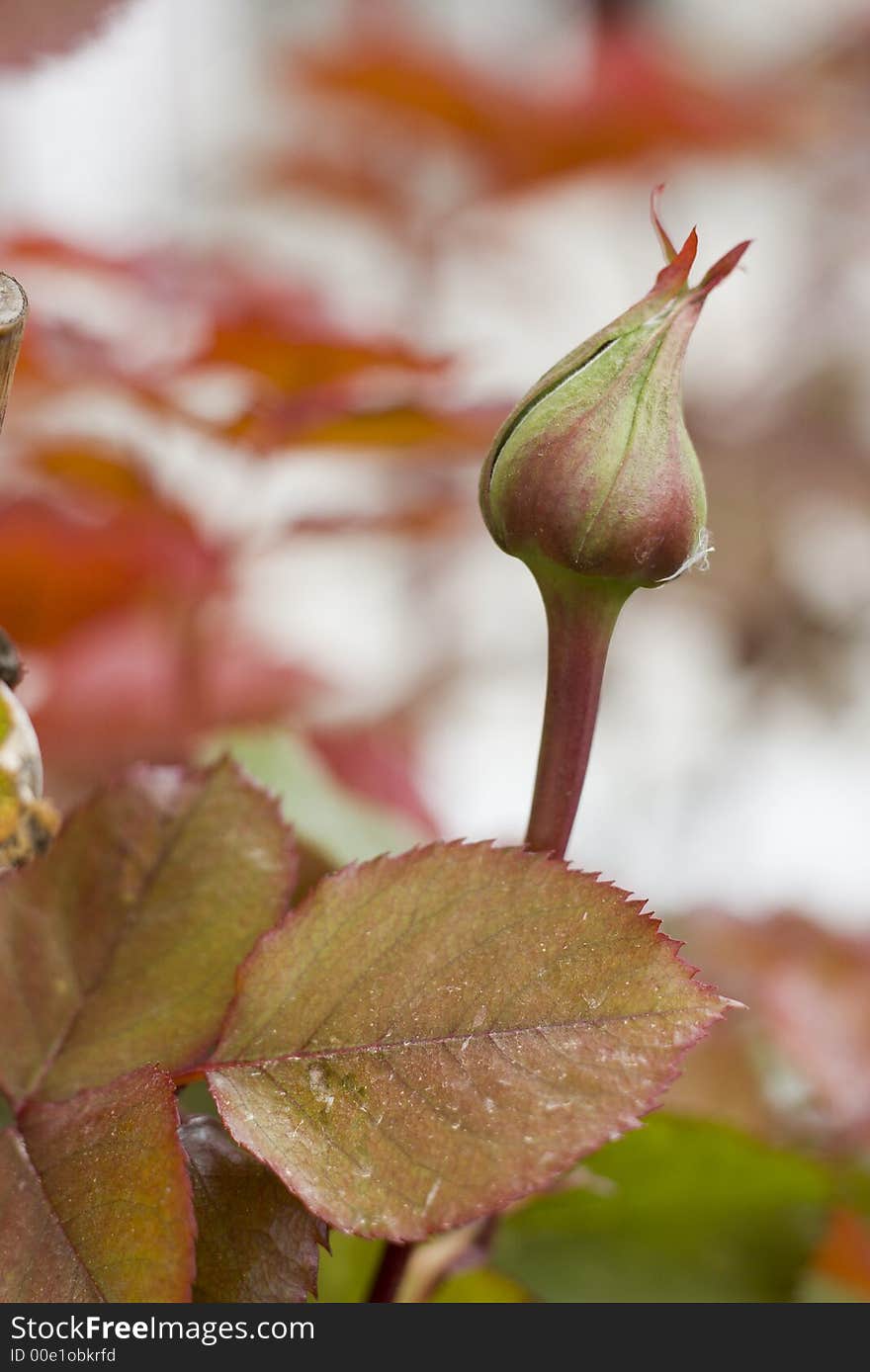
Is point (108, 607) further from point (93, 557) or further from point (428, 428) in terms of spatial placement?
point (428, 428)

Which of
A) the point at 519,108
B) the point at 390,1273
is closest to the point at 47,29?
the point at 390,1273

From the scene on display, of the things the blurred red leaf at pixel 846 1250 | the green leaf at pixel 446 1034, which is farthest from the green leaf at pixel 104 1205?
the blurred red leaf at pixel 846 1250

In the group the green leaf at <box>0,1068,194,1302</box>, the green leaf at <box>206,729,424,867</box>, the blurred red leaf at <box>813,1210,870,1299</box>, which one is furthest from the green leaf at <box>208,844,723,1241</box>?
the blurred red leaf at <box>813,1210,870,1299</box>

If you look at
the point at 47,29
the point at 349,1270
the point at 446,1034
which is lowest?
the point at 349,1270

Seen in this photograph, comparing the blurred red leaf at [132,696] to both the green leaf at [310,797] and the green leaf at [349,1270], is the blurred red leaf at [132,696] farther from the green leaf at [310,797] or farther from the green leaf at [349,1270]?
the green leaf at [349,1270]

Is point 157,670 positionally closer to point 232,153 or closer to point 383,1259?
point 383,1259

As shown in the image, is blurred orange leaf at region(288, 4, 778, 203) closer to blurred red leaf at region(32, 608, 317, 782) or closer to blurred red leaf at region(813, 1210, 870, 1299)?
blurred red leaf at region(32, 608, 317, 782)

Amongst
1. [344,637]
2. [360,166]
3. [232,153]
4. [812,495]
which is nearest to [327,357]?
[360,166]
